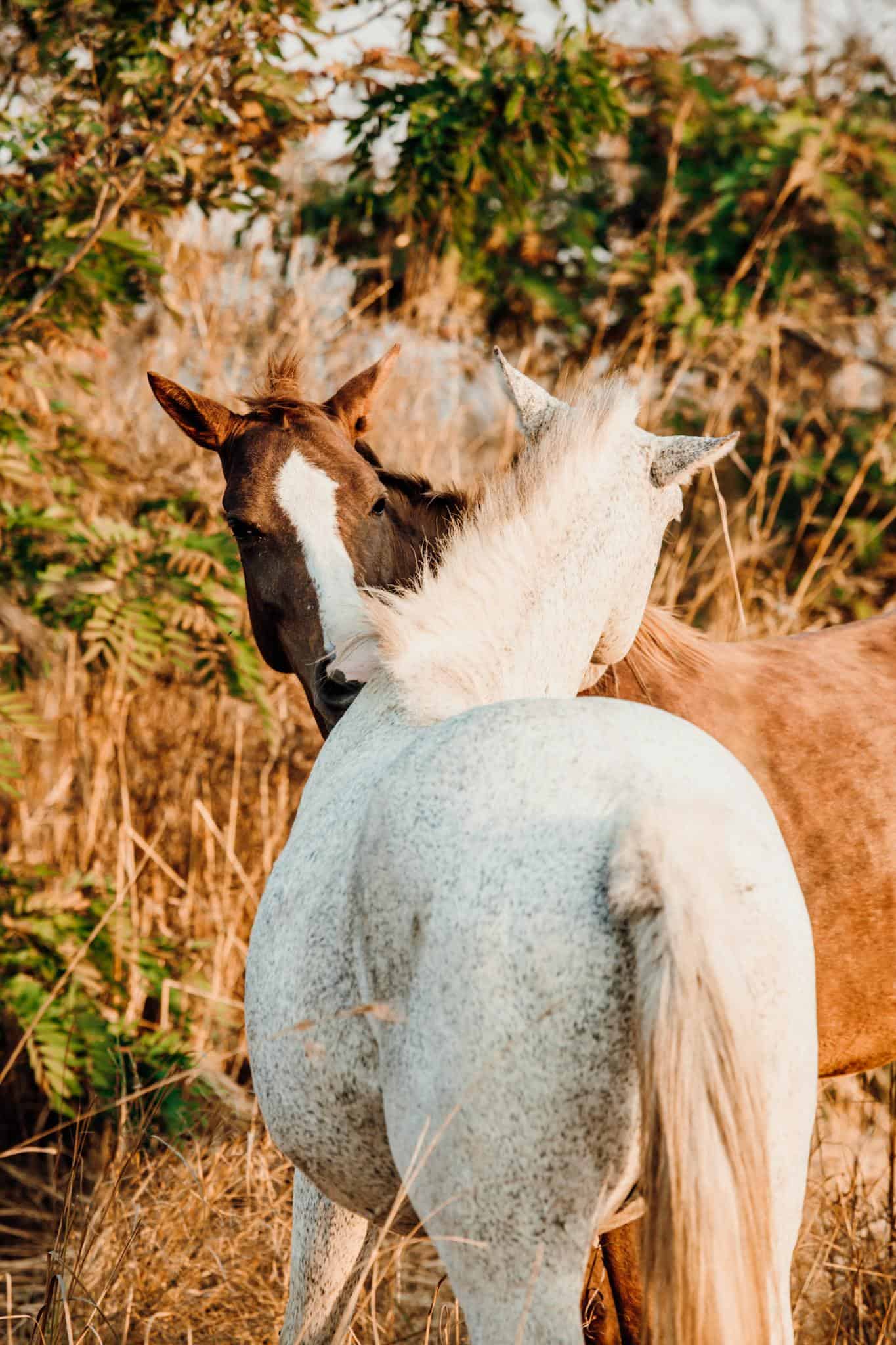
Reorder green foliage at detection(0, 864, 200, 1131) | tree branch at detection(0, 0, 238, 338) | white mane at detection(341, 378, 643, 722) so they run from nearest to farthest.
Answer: white mane at detection(341, 378, 643, 722), green foliage at detection(0, 864, 200, 1131), tree branch at detection(0, 0, 238, 338)

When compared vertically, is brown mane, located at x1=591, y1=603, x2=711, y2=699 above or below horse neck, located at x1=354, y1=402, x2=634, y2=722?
below

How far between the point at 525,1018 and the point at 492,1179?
0.53 ft

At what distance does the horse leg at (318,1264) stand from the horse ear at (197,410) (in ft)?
5.40

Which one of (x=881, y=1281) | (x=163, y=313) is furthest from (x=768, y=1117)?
(x=163, y=313)

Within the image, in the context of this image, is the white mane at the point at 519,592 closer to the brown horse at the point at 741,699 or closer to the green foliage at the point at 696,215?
the brown horse at the point at 741,699

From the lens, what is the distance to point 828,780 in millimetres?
2559

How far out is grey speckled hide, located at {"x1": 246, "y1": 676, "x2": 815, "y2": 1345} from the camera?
1139mm

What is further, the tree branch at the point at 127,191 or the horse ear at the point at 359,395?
the tree branch at the point at 127,191

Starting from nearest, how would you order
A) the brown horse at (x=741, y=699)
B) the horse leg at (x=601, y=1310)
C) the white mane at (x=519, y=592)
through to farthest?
the white mane at (x=519, y=592)
the horse leg at (x=601, y=1310)
the brown horse at (x=741, y=699)

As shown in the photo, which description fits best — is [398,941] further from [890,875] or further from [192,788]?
[192,788]

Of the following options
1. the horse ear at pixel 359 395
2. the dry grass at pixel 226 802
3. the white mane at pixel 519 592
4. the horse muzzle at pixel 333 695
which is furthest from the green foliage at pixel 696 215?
the horse muzzle at pixel 333 695

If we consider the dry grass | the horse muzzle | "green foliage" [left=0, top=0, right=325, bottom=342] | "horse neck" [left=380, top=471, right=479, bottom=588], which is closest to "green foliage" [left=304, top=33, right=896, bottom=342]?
the dry grass

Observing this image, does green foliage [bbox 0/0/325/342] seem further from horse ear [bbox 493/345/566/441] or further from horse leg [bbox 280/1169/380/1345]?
horse leg [bbox 280/1169/380/1345]

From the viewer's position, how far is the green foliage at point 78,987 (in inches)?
128
